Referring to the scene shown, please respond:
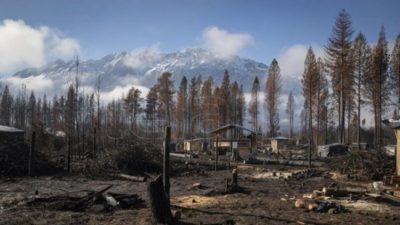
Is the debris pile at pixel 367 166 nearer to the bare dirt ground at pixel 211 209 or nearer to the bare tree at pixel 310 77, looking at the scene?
the bare dirt ground at pixel 211 209

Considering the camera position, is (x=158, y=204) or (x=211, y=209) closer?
(x=158, y=204)

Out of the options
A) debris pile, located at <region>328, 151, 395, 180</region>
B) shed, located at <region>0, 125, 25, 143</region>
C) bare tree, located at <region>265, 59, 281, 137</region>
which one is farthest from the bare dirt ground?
bare tree, located at <region>265, 59, 281, 137</region>

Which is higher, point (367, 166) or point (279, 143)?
point (279, 143)

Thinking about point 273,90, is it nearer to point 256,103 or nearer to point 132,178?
point 256,103

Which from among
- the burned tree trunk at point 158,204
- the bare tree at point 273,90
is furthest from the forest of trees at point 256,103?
the burned tree trunk at point 158,204

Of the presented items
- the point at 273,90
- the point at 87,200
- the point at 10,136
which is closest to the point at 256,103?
the point at 273,90

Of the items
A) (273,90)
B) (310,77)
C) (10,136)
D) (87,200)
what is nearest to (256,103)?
(273,90)

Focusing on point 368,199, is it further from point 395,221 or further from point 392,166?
point 392,166

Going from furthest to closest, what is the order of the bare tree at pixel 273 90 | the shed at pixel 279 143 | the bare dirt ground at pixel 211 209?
the bare tree at pixel 273 90 < the shed at pixel 279 143 < the bare dirt ground at pixel 211 209

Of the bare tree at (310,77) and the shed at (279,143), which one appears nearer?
the bare tree at (310,77)

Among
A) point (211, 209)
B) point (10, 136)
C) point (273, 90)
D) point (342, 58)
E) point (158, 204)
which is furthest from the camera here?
point (273, 90)

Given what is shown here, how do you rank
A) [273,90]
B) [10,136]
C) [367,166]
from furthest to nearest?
[273,90]
[10,136]
[367,166]

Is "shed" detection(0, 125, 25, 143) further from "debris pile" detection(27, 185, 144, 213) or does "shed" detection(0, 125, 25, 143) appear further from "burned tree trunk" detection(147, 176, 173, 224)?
"burned tree trunk" detection(147, 176, 173, 224)

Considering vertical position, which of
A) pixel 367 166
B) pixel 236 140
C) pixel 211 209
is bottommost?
pixel 211 209
